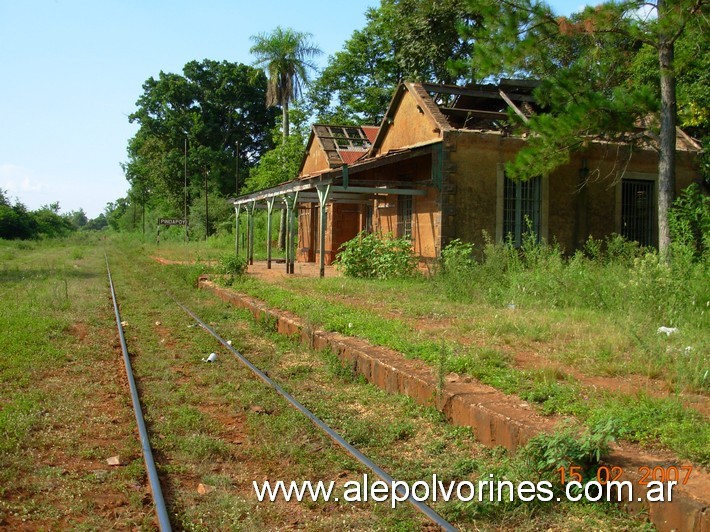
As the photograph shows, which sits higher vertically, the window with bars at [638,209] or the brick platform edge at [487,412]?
the window with bars at [638,209]

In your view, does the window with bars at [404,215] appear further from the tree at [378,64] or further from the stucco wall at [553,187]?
the tree at [378,64]

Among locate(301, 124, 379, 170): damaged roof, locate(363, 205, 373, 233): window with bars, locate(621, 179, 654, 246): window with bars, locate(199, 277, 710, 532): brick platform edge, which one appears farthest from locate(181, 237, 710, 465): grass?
locate(301, 124, 379, 170): damaged roof

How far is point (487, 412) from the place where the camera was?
509cm

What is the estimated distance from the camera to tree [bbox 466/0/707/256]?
12109 mm

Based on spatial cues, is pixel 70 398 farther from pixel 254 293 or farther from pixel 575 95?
pixel 575 95

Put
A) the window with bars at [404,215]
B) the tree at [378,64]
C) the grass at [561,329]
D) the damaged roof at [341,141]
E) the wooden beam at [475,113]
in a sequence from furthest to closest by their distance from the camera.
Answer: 1. the tree at [378,64]
2. the damaged roof at [341,141]
3. the window with bars at [404,215]
4. the wooden beam at [475,113]
5. the grass at [561,329]

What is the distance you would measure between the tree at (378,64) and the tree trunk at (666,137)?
1691 cm

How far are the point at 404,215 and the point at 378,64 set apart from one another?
19448 mm

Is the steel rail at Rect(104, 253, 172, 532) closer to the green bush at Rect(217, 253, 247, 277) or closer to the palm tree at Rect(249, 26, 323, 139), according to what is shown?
the green bush at Rect(217, 253, 247, 277)

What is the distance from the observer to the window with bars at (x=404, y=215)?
18.0 metres

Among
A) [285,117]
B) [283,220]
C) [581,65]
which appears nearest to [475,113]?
[581,65]

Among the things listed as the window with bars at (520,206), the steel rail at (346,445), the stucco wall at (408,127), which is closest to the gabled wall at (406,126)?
the stucco wall at (408,127)
